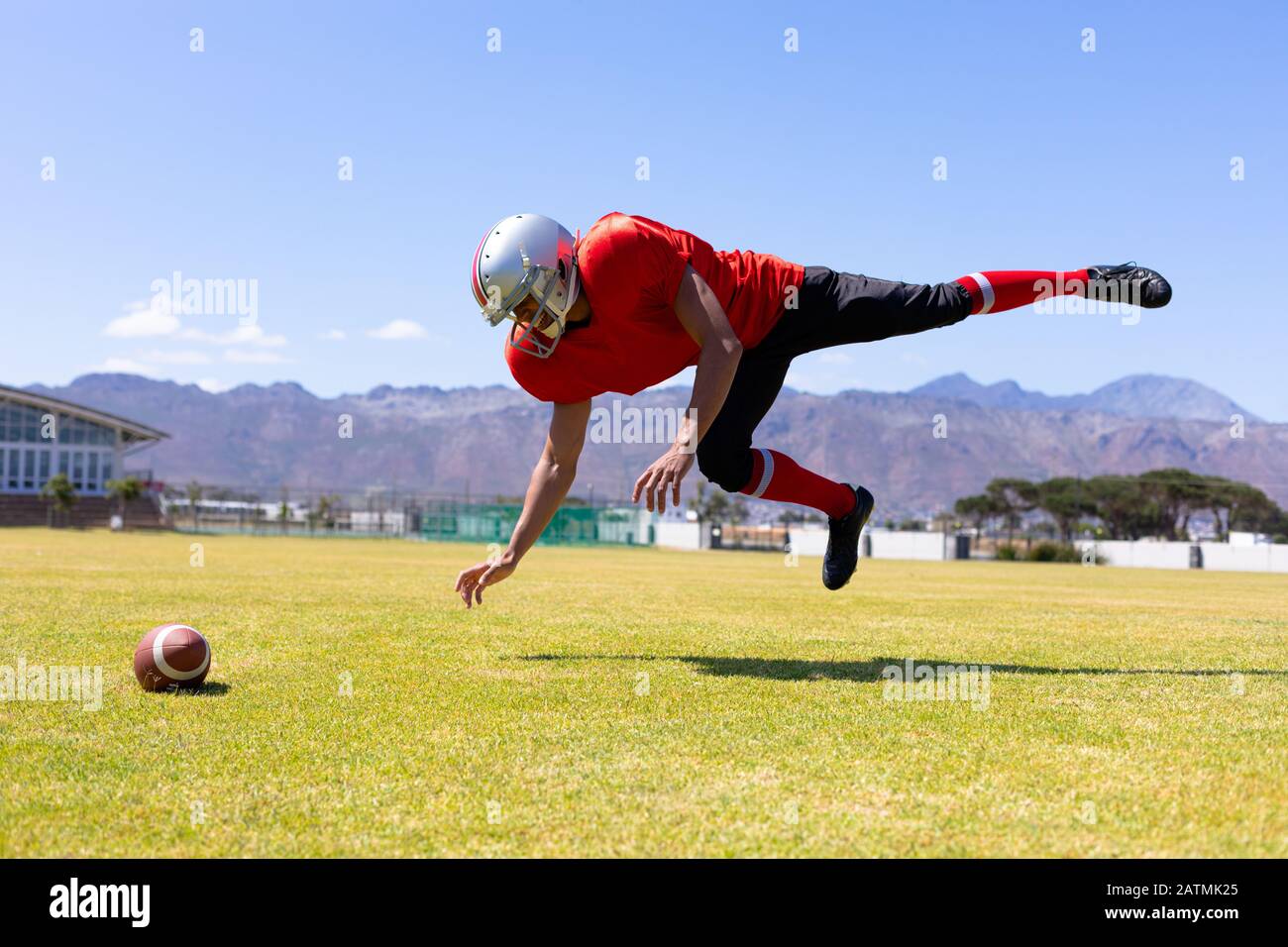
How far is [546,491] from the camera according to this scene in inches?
287

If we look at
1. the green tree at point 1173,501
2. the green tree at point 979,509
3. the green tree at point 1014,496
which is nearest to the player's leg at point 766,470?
the green tree at point 1173,501

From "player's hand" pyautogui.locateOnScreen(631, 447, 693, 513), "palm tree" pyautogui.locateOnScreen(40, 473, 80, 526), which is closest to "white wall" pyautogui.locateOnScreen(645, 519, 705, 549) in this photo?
"palm tree" pyautogui.locateOnScreen(40, 473, 80, 526)

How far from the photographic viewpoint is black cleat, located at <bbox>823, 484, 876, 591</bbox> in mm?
7422

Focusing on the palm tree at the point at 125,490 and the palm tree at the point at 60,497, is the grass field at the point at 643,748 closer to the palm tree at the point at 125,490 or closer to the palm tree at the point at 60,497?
the palm tree at the point at 60,497

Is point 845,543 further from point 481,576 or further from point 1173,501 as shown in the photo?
point 1173,501

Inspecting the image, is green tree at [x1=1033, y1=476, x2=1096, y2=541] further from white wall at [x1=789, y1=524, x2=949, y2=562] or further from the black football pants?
the black football pants

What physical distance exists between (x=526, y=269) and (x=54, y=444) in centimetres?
9727

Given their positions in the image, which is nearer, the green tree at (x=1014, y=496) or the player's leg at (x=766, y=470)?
the player's leg at (x=766, y=470)

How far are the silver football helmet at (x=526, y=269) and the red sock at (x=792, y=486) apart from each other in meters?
1.88

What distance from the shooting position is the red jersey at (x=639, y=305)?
6.02 m

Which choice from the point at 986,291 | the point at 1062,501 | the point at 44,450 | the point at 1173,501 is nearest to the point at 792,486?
the point at 986,291

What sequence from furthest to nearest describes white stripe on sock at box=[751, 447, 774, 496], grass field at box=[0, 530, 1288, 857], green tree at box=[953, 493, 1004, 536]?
green tree at box=[953, 493, 1004, 536]
white stripe on sock at box=[751, 447, 774, 496]
grass field at box=[0, 530, 1288, 857]

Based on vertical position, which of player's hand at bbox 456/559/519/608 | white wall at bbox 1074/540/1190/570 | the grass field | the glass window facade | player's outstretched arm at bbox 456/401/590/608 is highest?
the glass window facade
